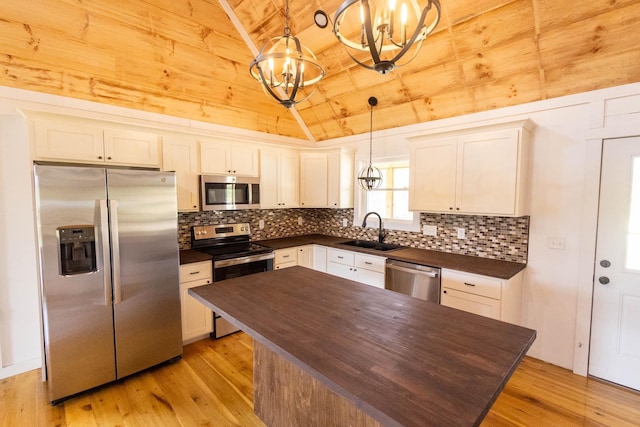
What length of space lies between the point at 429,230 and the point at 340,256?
3.73 feet

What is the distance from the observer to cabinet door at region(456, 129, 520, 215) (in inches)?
103

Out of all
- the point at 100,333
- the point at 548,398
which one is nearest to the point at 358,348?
the point at 548,398

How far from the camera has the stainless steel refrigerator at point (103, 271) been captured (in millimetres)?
2150

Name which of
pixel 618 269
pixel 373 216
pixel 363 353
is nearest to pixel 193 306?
pixel 363 353

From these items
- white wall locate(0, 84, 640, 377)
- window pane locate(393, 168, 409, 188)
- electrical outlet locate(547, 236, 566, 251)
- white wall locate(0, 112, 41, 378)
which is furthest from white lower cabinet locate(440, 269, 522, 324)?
white wall locate(0, 112, 41, 378)

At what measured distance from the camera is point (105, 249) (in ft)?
7.53

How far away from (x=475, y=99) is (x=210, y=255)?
3194mm

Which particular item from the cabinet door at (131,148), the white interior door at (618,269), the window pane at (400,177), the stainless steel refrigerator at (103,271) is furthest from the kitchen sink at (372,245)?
the cabinet door at (131,148)

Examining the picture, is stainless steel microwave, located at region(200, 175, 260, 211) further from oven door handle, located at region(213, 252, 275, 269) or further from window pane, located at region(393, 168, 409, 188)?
window pane, located at region(393, 168, 409, 188)

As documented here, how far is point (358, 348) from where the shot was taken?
122cm

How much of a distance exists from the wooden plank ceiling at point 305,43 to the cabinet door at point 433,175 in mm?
478

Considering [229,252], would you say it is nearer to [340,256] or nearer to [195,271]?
[195,271]

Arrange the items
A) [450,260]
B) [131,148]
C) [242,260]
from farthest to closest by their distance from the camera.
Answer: [242,260] → [450,260] → [131,148]

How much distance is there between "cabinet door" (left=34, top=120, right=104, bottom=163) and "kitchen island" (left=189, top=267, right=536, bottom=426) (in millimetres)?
1699
